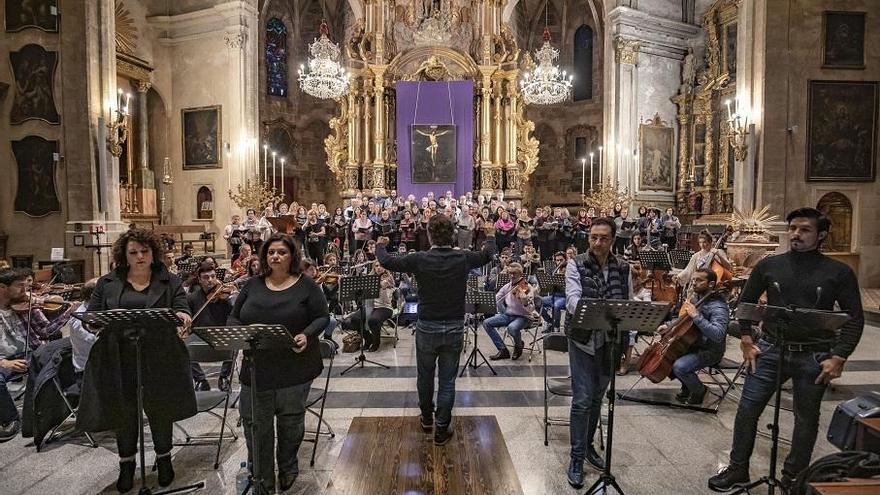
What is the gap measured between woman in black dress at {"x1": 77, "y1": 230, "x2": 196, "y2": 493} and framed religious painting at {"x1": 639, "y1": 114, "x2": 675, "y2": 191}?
63.4 ft

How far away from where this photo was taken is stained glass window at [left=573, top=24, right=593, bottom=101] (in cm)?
2442

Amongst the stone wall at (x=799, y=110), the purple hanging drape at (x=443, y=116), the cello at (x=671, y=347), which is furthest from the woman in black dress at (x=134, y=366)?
the purple hanging drape at (x=443, y=116)

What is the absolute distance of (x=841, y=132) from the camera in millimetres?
12719

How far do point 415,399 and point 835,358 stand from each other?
3.74 m

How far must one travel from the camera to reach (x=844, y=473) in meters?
2.84

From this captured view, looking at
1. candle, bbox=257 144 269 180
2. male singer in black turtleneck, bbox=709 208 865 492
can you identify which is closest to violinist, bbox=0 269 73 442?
male singer in black turtleneck, bbox=709 208 865 492

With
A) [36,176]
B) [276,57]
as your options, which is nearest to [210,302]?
[36,176]

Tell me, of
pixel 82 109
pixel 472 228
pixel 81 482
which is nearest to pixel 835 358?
pixel 81 482

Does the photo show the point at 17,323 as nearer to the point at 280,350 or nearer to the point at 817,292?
the point at 280,350

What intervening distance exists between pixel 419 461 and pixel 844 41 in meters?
15.2

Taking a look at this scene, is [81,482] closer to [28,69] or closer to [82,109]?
[82,109]

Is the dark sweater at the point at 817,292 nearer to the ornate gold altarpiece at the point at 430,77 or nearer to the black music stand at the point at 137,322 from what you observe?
the black music stand at the point at 137,322

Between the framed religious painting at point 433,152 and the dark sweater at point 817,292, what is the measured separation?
1785 centimetres

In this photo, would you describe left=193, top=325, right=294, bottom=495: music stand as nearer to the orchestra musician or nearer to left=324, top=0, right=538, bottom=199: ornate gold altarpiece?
the orchestra musician
